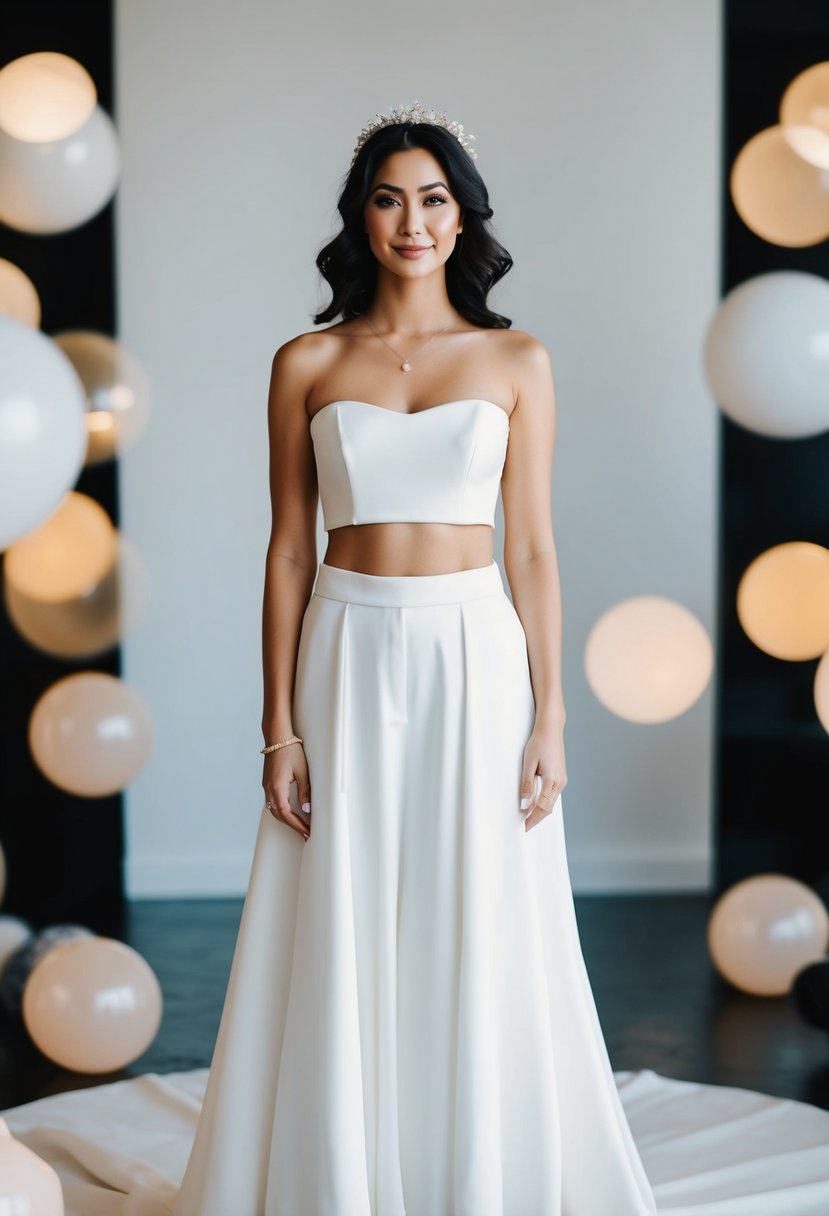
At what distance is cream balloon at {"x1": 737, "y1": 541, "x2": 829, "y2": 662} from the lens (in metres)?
3.75

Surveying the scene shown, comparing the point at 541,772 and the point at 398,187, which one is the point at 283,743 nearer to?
the point at 541,772

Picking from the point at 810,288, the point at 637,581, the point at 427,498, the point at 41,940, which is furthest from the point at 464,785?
the point at 637,581

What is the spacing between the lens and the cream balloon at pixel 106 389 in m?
4.34

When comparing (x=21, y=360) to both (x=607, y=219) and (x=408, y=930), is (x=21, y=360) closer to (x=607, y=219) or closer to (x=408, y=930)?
(x=408, y=930)

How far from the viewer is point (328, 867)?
2.12 metres

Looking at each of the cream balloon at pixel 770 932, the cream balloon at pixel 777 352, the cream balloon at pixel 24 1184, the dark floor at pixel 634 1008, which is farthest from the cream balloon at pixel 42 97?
the cream balloon at pixel 770 932

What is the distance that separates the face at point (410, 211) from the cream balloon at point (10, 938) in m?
2.24

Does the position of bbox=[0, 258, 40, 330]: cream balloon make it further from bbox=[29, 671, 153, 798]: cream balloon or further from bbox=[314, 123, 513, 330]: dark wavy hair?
bbox=[314, 123, 513, 330]: dark wavy hair

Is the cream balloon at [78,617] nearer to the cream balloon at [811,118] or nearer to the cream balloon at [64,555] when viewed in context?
the cream balloon at [64,555]

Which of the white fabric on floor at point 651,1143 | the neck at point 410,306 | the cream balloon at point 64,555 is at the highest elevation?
the neck at point 410,306

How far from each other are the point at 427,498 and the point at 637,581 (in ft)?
9.10

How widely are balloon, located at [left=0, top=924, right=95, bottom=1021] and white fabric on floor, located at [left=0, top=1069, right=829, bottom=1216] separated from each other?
49cm

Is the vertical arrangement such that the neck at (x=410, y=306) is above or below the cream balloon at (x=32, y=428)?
above

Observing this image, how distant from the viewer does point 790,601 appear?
380 centimetres
